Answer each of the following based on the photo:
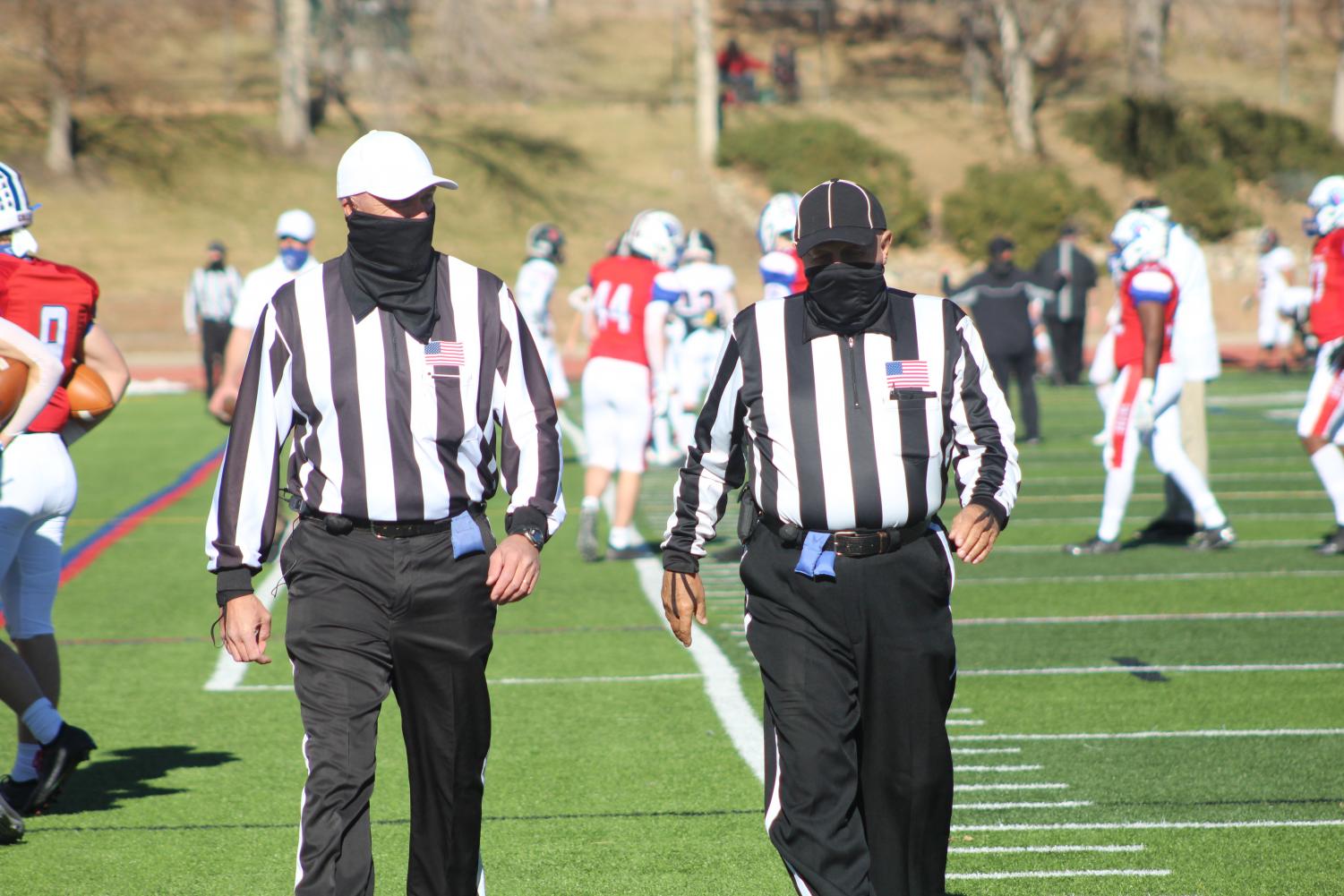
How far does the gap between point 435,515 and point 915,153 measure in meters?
43.5

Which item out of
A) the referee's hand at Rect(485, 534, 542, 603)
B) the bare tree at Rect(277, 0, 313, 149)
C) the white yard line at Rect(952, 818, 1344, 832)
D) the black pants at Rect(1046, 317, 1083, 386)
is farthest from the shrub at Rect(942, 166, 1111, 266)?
the referee's hand at Rect(485, 534, 542, 603)

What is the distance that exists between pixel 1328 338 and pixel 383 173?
281 inches

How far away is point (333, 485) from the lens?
3639 mm

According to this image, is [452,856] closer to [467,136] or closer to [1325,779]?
[1325,779]

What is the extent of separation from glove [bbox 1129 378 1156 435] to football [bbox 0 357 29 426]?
6304mm

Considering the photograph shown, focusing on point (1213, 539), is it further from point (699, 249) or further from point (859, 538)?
point (859, 538)

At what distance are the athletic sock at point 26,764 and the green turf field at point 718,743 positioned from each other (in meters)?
0.15

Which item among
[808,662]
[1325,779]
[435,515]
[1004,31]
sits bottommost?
[1325,779]

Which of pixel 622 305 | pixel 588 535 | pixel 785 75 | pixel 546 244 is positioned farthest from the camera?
pixel 785 75

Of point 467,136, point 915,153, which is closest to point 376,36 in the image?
point 467,136

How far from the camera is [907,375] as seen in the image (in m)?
3.69

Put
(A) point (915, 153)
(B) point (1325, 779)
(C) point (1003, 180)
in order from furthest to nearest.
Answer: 1. (A) point (915, 153)
2. (C) point (1003, 180)
3. (B) point (1325, 779)

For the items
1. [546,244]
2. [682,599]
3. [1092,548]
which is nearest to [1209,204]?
[546,244]

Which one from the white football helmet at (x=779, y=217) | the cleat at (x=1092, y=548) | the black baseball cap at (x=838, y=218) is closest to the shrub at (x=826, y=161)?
the cleat at (x=1092, y=548)
